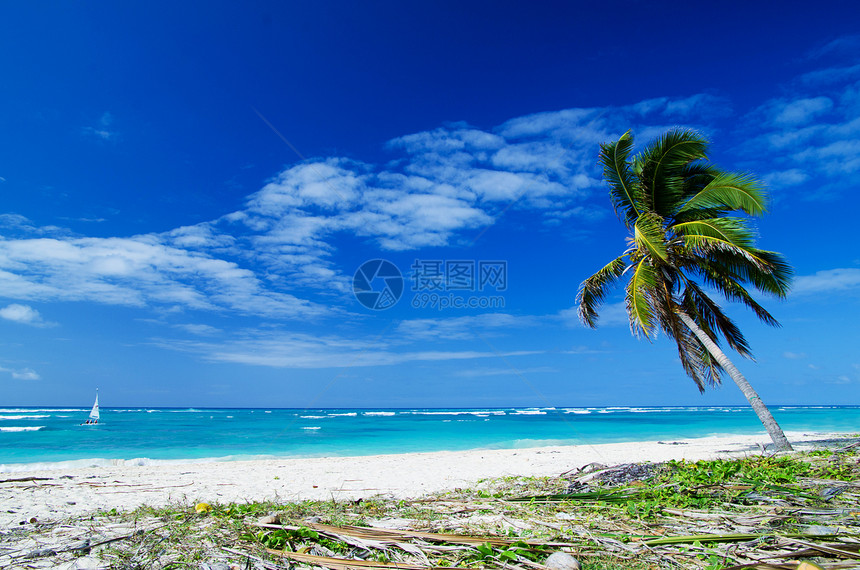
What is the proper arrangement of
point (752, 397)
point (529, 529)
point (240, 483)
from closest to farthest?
point (529, 529), point (240, 483), point (752, 397)

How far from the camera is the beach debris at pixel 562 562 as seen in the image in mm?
2988

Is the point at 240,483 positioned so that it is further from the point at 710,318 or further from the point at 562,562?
the point at 710,318

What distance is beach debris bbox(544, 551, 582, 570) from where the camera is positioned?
299 centimetres

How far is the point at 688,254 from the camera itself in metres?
10.9

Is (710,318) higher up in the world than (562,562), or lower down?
higher up

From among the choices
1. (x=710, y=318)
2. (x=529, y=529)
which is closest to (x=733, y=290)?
(x=710, y=318)

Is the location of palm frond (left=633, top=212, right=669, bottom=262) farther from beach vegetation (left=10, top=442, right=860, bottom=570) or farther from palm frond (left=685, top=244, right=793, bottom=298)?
beach vegetation (left=10, top=442, right=860, bottom=570)

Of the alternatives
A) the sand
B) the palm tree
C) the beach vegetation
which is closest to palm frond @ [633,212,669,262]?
the palm tree

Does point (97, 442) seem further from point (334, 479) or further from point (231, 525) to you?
point (231, 525)

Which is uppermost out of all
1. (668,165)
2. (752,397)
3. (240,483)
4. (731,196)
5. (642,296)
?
(668,165)

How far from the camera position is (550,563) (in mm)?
3049

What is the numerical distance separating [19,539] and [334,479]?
226 inches

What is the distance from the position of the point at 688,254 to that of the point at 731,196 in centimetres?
160

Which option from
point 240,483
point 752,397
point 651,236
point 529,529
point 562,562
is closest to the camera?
point 562,562
